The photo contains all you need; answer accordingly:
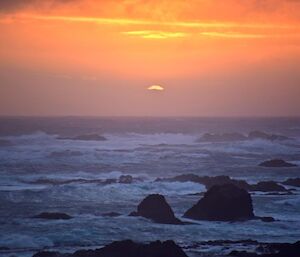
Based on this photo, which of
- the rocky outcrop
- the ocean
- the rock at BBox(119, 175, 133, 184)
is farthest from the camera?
the rock at BBox(119, 175, 133, 184)

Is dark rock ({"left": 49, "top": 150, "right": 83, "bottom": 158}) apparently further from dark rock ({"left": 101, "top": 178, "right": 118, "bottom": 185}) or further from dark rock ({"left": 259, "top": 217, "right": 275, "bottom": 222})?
dark rock ({"left": 259, "top": 217, "right": 275, "bottom": 222})

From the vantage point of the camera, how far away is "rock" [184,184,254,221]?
31.5m

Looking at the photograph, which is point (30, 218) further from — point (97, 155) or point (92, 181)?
point (97, 155)

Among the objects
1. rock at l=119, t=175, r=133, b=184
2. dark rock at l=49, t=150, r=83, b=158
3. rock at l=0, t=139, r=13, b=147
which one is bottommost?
rock at l=119, t=175, r=133, b=184

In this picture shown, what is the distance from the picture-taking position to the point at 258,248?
2458 cm

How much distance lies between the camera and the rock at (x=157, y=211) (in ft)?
100.0

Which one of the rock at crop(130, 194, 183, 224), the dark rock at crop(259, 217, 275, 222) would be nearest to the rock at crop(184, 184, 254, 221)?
the dark rock at crop(259, 217, 275, 222)

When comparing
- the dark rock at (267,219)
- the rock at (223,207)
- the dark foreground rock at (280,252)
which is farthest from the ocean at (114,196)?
the rock at (223,207)

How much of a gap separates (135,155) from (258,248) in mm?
46456

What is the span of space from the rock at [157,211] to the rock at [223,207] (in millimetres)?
1459

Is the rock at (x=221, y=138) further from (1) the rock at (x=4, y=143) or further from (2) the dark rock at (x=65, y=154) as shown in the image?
(2) the dark rock at (x=65, y=154)

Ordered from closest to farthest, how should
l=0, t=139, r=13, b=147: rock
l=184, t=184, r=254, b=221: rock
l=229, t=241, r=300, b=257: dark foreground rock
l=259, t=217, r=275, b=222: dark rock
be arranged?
1. l=229, t=241, r=300, b=257: dark foreground rock
2. l=259, t=217, r=275, b=222: dark rock
3. l=184, t=184, r=254, b=221: rock
4. l=0, t=139, r=13, b=147: rock

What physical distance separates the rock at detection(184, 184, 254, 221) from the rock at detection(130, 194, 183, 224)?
4.79ft

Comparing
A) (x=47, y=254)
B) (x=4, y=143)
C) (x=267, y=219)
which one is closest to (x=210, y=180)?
(x=267, y=219)
